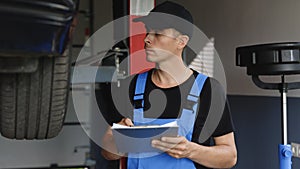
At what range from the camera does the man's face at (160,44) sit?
1.87m

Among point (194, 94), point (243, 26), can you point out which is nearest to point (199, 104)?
point (194, 94)

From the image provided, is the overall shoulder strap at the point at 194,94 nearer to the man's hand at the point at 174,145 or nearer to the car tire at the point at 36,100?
the man's hand at the point at 174,145

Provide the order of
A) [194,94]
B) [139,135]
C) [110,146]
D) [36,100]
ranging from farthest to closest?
[110,146], [194,94], [139,135], [36,100]

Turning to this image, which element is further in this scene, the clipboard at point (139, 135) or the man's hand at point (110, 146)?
the man's hand at point (110, 146)

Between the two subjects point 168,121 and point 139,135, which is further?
point 168,121

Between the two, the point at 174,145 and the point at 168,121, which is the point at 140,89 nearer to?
the point at 168,121

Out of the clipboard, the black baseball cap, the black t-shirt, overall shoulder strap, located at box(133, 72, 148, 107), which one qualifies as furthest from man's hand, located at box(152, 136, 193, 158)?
the black baseball cap

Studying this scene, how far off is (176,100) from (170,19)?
0.37 meters

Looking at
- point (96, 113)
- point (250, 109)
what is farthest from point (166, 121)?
point (96, 113)

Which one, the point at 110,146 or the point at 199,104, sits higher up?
the point at 199,104

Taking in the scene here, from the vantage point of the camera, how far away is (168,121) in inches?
73.2

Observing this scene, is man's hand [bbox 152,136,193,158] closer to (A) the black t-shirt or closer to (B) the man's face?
A: (A) the black t-shirt

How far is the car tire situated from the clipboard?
1.27 ft

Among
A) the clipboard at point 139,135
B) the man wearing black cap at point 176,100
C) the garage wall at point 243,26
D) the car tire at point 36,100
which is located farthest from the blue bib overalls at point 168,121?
the garage wall at point 243,26
